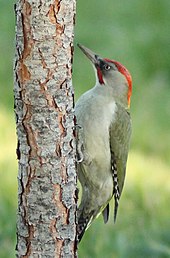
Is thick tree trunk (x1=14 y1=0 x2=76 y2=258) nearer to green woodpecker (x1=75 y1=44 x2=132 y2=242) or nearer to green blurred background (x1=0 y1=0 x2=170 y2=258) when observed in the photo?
green woodpecker (x1=75 y1=44 x2=132 y2=242)

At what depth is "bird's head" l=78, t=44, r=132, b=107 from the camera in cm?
650

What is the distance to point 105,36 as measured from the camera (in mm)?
11438

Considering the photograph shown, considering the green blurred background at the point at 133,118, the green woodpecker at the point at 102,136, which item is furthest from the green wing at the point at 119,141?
the green blurred background at the point at 133,118

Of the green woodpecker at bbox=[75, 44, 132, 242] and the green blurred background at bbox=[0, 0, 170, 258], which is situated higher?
the green woodpecker at bbox=[75, 44, 132, 242]

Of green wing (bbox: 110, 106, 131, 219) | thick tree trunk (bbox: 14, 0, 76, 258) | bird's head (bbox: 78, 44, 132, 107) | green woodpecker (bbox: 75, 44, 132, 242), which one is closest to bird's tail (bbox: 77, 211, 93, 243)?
green woodpecker (bbox: 75, 44, 132, 242)

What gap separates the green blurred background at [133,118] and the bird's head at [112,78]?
3.30 feet

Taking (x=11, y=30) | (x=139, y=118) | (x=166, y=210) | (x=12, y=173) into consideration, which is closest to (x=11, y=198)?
(x=12, y=173)

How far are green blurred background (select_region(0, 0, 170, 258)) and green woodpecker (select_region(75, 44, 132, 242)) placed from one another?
1.20 ft

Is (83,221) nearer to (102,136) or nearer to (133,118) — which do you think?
(102,136)

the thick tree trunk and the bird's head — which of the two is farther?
the bird's head

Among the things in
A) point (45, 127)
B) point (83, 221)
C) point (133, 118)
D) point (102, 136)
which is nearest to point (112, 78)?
point (102, 136)

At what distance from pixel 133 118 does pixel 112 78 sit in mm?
3681

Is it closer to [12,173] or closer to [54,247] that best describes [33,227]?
[54,247]

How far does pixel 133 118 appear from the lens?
10227 mm
